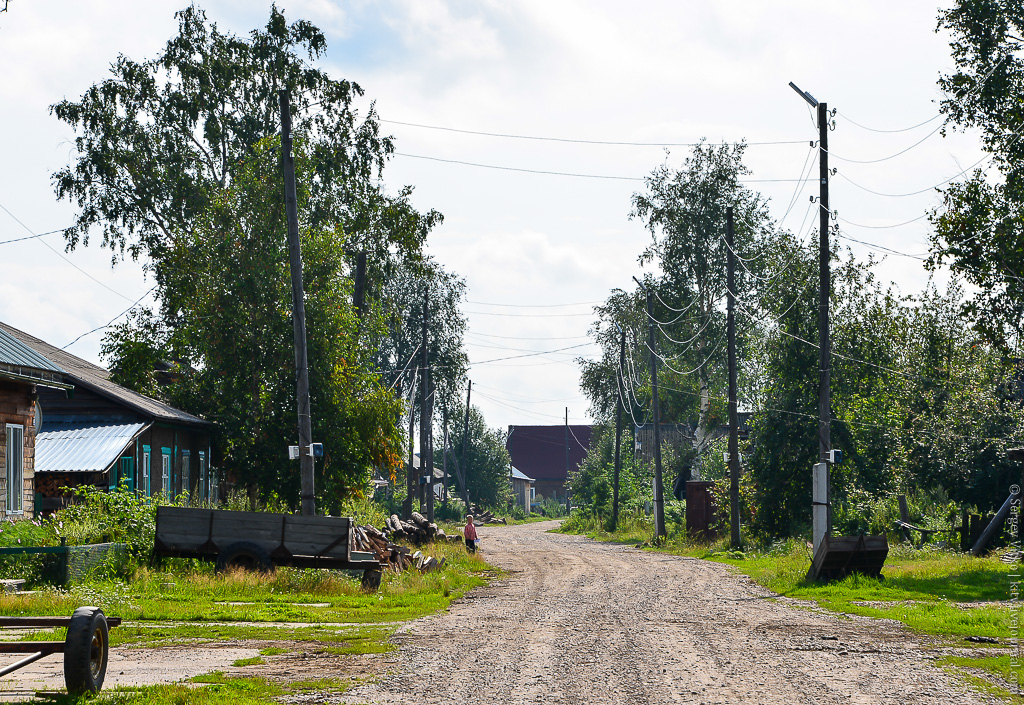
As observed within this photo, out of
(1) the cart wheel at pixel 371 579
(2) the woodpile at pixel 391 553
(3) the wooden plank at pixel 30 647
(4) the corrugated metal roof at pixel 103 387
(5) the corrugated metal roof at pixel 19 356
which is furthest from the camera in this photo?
(4) the corrugated metal roof at pixel 103 387

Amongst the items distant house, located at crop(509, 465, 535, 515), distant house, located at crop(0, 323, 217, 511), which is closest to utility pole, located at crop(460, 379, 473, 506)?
distant house, located at crop(509, 465, 535, 515)

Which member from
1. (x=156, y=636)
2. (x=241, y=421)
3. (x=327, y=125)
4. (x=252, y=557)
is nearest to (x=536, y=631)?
(x=156, y=636)

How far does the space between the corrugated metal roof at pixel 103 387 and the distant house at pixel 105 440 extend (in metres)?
0.03

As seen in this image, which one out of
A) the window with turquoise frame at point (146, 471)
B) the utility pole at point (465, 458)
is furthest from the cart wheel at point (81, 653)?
the utility pole at point (465, 458)

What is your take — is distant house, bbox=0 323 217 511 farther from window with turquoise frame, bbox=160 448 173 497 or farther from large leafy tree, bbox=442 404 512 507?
large leafy tree, bbox=442 404 512 507

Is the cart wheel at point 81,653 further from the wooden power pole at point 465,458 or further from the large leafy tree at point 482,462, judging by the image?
the large leafy tree at point 482,462

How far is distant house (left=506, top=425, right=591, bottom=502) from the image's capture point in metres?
113

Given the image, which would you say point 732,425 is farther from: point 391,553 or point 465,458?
point 465,458

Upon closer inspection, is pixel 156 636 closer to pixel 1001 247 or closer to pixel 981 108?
pixel 1001 247

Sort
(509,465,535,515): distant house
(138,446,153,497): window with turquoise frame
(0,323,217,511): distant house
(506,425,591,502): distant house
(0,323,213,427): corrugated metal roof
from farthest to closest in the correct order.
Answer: (506,425,591,502): distant house
(509,465,535,515): distant house
(138,446,153,497): window with turquoise frame
(0,323,213,427): corrugated metal roof
(0,323,217,511): distant house

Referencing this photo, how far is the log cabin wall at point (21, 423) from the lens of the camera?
19.4m

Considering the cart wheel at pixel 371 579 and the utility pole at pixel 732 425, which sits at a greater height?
the utility pole at pixel 732 425

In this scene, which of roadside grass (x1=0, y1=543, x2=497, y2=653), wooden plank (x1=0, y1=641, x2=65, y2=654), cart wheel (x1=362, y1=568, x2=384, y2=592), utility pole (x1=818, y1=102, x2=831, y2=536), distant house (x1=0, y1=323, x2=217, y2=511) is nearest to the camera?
wooden plank (x1=0, y1=641, x2=65, y2=654)

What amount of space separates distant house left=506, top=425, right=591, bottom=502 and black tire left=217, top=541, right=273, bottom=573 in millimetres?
92903
